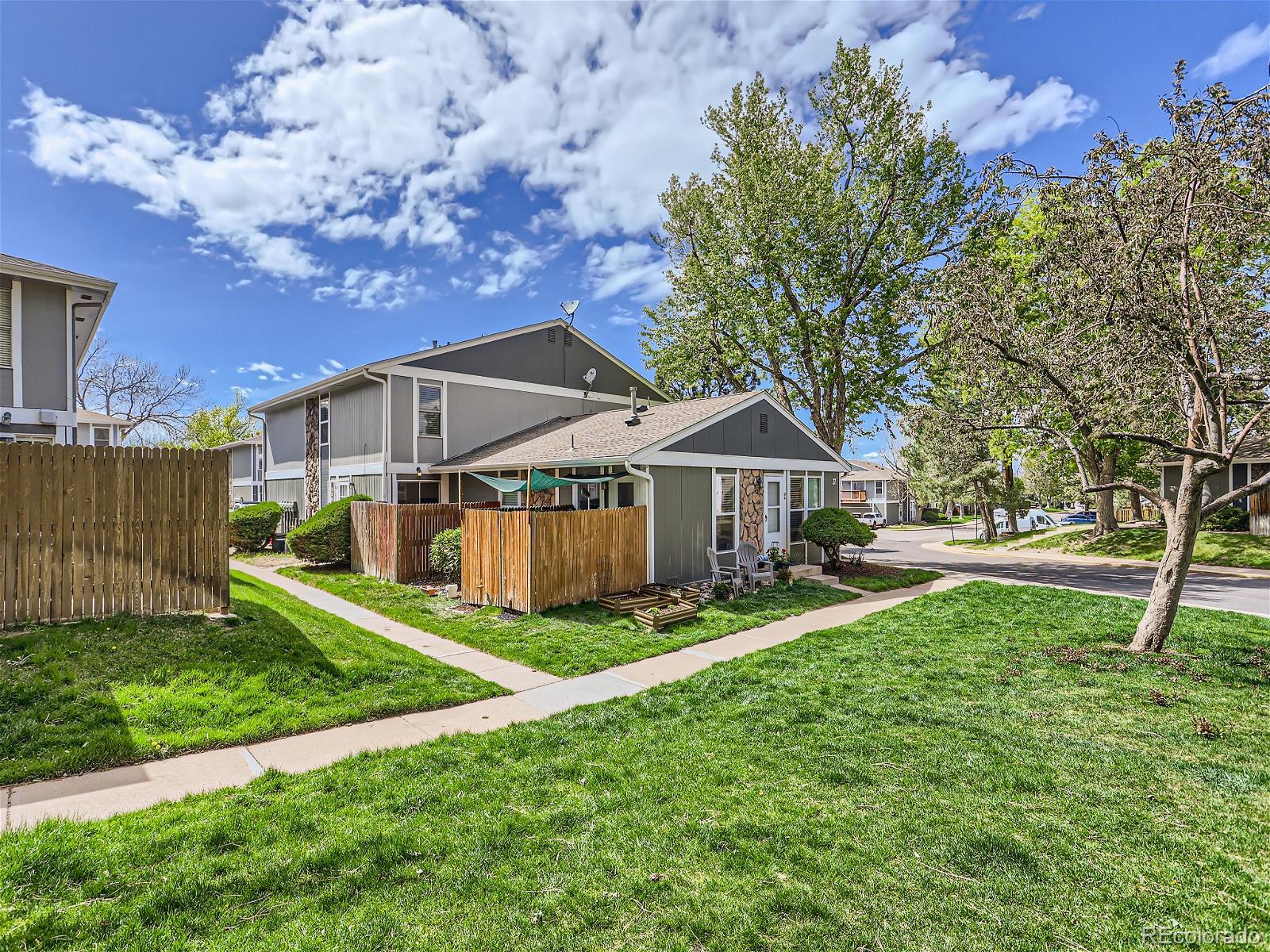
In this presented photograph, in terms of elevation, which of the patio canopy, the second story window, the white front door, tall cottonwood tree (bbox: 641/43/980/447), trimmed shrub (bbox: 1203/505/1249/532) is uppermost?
tall cottonwood tree (bbox: 641/43/980/447)

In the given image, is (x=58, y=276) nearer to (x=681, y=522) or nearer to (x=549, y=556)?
(x=549, y=556)

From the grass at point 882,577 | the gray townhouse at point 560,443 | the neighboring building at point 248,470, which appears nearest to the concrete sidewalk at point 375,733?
the gray townhouse at point 560,443

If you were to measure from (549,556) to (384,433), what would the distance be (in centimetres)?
786

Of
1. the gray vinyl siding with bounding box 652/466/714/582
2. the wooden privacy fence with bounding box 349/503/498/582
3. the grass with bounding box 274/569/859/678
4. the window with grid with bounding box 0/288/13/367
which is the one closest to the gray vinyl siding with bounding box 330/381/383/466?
the wooden privacy fence with bounding box 349/503/498/582

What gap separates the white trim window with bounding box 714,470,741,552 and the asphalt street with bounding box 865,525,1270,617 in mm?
8777

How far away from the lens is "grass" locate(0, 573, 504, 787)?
14.8ft

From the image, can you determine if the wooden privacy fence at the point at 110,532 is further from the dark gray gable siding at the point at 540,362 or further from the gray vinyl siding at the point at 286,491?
the gray vinyl siding at the point at 286,491

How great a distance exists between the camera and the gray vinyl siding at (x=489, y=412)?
1641cm

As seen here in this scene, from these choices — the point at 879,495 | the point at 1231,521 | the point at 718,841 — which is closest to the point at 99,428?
the point at 718,841

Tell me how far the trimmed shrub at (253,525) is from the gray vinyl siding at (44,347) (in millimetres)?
7019

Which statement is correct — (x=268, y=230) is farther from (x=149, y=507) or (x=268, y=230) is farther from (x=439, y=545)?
(x=149, y=507)

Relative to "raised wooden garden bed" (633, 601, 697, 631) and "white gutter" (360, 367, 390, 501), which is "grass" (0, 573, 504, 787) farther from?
"white gutter" (360, 367, 390, 501)

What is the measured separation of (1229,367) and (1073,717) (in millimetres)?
4695

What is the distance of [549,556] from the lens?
9.90 metres
